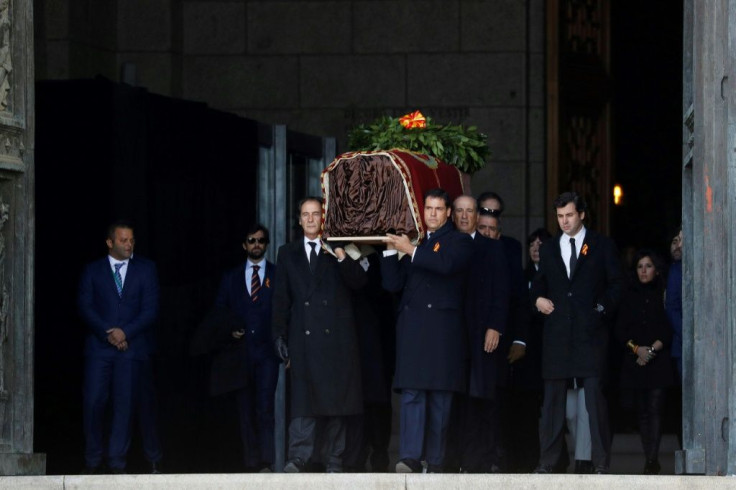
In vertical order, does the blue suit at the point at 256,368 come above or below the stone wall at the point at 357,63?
below

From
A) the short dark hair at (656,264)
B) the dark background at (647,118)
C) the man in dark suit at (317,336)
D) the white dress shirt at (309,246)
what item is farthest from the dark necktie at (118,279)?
the dark background at (647,118)

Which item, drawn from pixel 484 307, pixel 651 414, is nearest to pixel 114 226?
pixel 484 307

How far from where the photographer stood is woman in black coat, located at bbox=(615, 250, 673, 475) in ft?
51.3

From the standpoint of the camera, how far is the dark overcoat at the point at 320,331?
14.1 m

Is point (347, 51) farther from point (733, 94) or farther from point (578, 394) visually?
point (733, 94)

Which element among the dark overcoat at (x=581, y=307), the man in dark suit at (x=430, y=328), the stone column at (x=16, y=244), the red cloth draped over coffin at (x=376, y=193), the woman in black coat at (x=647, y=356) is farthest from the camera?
the woman in black coat at (x=647, y=356)

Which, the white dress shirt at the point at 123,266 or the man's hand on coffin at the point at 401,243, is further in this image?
the white dress shirt at the point at 123,266

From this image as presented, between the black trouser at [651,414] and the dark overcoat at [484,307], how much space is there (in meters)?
1.66

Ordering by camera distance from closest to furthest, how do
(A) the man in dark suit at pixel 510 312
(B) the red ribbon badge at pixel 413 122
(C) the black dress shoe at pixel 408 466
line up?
(C) the black dress shoe at pixel 408 466 → (B) the red ribbon badge at pixel 413 122 → (A) the man in dark suit at pixel 510 312

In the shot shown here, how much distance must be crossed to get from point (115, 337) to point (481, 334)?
2.82m

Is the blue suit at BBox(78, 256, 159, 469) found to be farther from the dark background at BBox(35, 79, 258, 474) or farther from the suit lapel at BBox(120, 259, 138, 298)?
the dark background at BBox(35, 79, 258, 474)

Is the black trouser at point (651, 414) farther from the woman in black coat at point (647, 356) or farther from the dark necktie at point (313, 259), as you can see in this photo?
the dark necktie at point (313, 259)

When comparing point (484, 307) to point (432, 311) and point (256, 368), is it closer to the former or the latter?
point (432, 311)

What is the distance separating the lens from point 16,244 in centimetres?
1305
